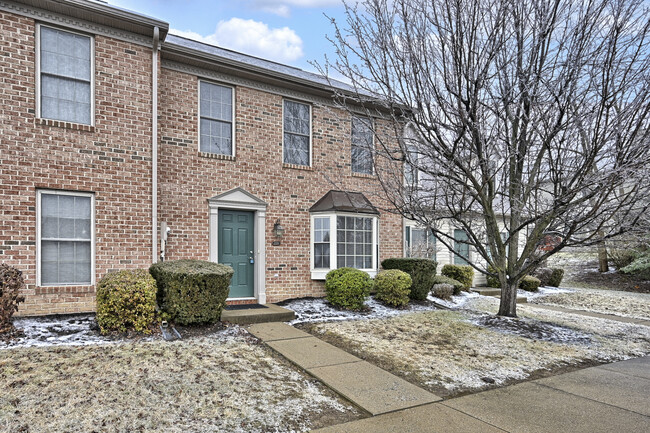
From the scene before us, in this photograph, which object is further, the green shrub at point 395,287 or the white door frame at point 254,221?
the green shrub at point 395,287

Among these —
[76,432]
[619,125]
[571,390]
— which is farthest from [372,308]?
[76,432]

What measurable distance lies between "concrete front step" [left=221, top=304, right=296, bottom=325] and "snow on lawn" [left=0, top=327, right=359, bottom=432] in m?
1.69

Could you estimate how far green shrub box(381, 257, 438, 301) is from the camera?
10102 millimetres

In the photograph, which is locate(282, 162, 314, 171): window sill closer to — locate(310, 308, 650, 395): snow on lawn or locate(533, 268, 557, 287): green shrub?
locate(310, 308, 650, 395): snow on lawn

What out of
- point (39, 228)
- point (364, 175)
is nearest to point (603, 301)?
→ point (364, 175)

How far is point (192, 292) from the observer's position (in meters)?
6.48

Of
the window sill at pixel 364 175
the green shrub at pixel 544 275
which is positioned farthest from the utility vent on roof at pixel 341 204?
the green shrub at pixel 544 275

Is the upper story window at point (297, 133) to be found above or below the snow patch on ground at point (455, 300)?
above

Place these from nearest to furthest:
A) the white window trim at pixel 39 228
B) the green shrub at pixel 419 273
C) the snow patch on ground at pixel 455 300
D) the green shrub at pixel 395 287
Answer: the white window trim at pixel 39 228 < the green shrub at pixel 395 287 < the green shrub at pixel 419 273 < the snow patch on ground at pixel 455 300

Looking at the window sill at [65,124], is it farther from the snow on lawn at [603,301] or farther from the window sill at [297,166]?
the snow on lawn at [603,301]

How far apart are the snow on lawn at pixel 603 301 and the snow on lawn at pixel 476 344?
2.46 m

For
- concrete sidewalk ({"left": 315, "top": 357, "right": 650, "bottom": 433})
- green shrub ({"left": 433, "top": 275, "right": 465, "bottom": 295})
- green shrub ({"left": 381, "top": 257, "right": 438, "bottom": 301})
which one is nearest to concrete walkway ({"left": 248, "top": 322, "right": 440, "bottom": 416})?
concrete sidewalk ({"left": 315, "top": 357, "right": 650, "bottom": 433})

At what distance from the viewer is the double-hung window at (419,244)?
13762mm

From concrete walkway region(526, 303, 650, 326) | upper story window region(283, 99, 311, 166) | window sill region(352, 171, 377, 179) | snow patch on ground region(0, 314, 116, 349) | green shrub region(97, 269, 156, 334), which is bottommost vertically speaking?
concrete walkway region(526, 303, 650, 326)
